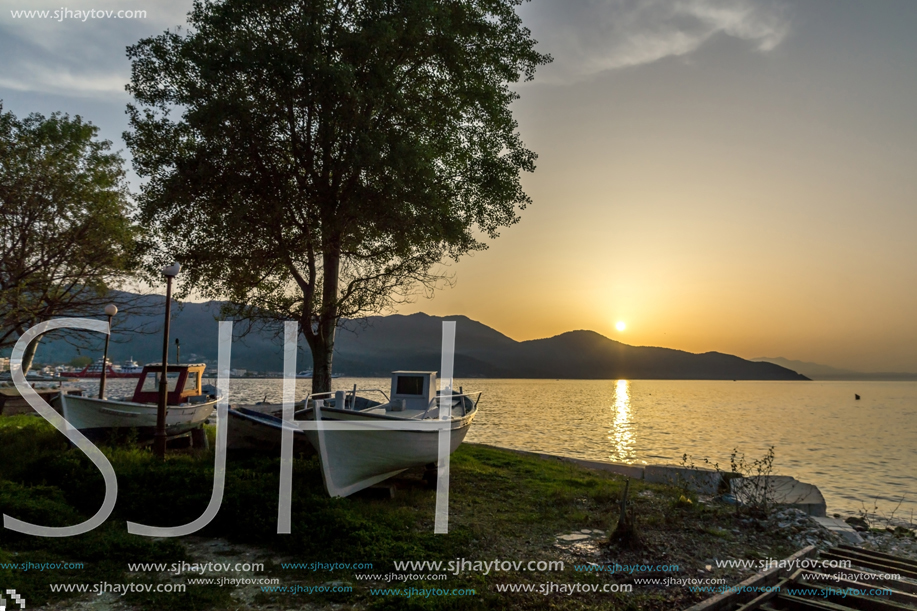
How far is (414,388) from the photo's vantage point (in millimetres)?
15688

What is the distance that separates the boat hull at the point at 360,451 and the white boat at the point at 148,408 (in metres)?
6.73

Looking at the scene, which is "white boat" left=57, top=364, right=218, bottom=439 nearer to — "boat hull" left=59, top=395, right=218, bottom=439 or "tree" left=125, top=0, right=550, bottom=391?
"boat hull" left=59, top=395, right=218, bottom=439

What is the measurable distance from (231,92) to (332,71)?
10.2ft

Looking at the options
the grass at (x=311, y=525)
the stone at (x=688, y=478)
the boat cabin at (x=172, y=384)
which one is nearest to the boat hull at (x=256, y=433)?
the grass at (x=311, y=525)

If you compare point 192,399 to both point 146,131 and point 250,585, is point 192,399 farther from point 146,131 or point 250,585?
point 250,585

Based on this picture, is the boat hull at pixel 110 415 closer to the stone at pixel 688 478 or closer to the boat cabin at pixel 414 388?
the boat cabin at pixel 414 388

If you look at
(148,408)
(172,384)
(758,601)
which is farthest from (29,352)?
(758,601)

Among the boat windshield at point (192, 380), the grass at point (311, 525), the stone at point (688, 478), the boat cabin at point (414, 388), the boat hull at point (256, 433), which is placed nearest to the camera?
the grass at point (311, 525)

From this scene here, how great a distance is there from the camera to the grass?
6.64 m

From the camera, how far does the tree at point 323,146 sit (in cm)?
1465

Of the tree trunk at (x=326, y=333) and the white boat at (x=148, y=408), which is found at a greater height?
the tree trunk at (x=326, y=333)

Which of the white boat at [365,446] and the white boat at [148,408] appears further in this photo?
the white boat at [148,408]

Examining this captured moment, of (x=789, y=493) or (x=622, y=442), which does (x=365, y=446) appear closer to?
(x=789, y=493)

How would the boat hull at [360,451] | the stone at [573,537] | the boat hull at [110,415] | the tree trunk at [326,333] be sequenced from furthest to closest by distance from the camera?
1. the tree trunk at [326,333]
2. the boat hull at [110,415]
3. the boat hull at [360,451]
4. the stone at [573,537]
